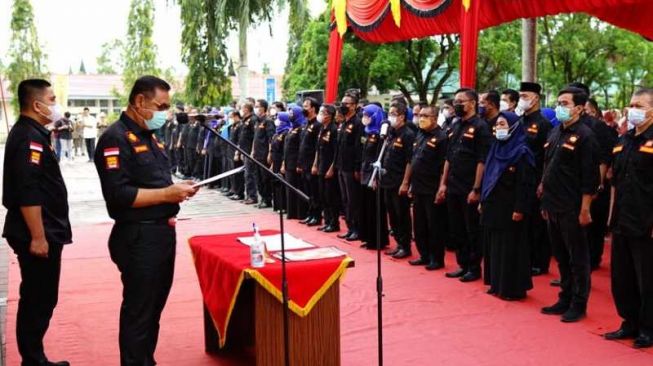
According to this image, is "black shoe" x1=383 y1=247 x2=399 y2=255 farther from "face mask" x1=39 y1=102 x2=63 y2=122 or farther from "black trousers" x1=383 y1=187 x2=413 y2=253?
"face mask" x1=39 y1=102 x2=63 y2=122

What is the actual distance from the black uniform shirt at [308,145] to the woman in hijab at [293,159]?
325 millimetres

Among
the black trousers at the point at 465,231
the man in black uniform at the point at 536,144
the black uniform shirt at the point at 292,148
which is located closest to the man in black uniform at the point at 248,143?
the black uniform shirt at the point at 292,148

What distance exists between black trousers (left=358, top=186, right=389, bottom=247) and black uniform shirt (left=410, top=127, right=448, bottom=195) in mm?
1034

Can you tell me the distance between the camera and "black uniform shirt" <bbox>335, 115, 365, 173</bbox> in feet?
27.0

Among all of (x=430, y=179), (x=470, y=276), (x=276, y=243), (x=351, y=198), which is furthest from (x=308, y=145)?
(x=276, y=243)

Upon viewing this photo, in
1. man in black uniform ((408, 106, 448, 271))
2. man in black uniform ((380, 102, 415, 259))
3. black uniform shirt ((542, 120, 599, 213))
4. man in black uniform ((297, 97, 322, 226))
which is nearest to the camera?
black uniform shirt ((542, 120, 599, 213))

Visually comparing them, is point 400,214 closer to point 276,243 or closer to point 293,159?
point 293,159

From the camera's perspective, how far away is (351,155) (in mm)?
8297

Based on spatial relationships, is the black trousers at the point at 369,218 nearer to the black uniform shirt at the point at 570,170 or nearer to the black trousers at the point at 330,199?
the black trousers at the point at 330,199

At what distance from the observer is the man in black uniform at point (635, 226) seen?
4391 millimetres

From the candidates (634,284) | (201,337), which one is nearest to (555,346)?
(634,284)

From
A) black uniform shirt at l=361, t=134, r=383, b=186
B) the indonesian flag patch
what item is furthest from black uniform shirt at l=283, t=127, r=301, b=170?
the indonesian flag patch

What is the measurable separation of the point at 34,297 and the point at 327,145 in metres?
5.28

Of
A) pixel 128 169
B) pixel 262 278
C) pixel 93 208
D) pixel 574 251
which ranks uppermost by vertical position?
pixel 128 169
